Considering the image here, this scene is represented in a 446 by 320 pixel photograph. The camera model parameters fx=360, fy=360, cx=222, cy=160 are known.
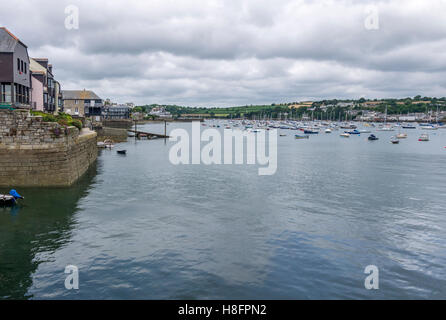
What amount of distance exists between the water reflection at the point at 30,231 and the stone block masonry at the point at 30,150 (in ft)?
4.54

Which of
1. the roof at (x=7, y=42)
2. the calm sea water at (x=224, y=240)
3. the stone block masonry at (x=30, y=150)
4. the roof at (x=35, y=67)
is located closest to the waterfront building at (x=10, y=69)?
the roof at (x=7, y=42)

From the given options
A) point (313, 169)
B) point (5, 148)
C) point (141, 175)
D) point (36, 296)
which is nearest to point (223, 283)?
point (36, 296)

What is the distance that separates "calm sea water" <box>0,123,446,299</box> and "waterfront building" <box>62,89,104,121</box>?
10676 centimetres

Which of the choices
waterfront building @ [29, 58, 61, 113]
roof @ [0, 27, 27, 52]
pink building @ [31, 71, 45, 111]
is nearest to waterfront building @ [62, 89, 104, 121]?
waterfront building @ [29, 58, 61, 113]

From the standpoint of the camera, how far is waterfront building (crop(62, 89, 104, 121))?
13688 centimetres

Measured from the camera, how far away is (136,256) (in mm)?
19391

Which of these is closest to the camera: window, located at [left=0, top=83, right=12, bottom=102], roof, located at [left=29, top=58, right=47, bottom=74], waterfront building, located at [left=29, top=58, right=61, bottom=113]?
window, located at [left=0, top=83, right=12, bottom=102]

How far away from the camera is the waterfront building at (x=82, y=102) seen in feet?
449

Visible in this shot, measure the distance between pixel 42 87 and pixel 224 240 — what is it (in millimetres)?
56145

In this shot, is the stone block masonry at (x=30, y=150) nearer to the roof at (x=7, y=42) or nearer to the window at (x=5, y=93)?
the window at (x=5, y=93)

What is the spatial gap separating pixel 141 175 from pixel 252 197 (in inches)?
728

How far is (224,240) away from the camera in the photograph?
22234 mm

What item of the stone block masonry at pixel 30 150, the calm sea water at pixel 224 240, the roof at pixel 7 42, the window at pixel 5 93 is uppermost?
the roof at pixel 7 42

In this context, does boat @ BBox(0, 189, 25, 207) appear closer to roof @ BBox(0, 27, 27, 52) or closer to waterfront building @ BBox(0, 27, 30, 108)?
waterfront building @ BBox(0, 27, 30, 108)
